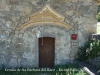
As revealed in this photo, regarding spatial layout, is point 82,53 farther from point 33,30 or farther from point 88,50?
point 33,30

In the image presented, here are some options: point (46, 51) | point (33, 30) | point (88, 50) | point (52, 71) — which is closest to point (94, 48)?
point (88, 50)

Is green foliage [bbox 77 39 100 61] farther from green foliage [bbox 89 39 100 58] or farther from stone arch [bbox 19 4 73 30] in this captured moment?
stone arch [bbox 19 4 73 30]

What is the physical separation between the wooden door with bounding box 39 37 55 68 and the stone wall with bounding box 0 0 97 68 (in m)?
0.35

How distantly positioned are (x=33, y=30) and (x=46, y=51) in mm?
1383

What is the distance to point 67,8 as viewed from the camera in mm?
11492

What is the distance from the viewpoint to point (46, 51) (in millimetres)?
11938

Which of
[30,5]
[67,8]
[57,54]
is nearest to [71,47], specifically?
[57,54]

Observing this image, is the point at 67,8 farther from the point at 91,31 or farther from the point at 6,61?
the point at 6,61

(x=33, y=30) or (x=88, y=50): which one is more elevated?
(x=33, y=30)

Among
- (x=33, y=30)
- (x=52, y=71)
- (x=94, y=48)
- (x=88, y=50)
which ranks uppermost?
(x=33, y=30)

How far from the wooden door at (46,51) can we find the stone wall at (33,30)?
0.35 m

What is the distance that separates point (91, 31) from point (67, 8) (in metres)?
1.81

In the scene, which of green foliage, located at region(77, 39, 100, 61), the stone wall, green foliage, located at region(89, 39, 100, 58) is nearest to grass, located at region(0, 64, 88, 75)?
the stone wall

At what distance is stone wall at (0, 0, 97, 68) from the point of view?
1130cm
